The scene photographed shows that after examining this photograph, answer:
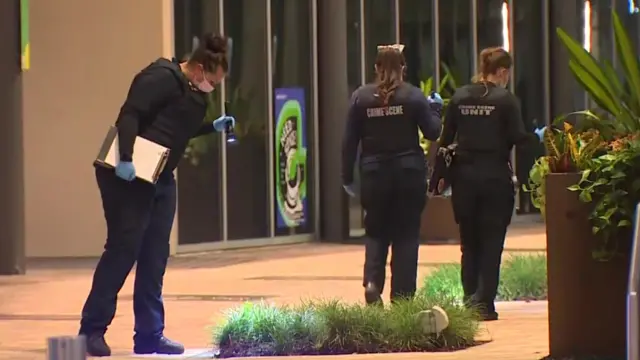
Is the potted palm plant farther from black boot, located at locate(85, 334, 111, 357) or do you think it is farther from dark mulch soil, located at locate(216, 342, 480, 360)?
black boot, located at locate(85, 334, 111, 357)

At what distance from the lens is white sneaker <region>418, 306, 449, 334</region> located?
6973mm

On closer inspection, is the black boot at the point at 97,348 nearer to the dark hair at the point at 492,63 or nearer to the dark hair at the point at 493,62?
the dark hair at the point at 492,63

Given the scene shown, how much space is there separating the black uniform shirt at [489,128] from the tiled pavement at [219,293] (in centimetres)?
104

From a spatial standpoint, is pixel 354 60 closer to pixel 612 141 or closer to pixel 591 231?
pixel 612 141

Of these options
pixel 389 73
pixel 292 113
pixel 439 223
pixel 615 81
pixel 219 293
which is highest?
pixel 292 113

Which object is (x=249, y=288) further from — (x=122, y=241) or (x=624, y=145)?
(x=624, y=145)

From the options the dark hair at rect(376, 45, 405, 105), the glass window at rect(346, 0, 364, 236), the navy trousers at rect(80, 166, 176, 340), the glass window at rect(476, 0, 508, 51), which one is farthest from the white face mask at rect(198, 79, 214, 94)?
the glass window at rect(476, 0, 508, 51)

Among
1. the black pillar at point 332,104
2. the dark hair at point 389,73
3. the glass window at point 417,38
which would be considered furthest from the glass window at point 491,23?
the dark hair at point 389,73

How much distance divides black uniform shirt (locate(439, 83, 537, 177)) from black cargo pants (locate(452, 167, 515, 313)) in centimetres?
9

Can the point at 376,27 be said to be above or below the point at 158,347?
above

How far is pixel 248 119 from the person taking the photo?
55.1ft

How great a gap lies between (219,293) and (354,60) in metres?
7.65

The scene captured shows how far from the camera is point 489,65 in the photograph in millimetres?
8398

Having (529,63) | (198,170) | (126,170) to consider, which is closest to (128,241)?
(126,170)
